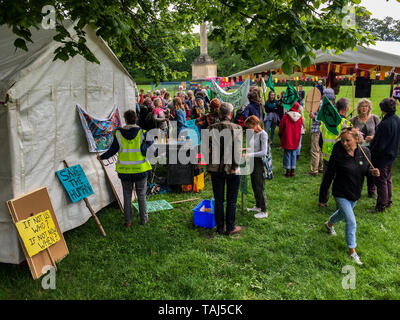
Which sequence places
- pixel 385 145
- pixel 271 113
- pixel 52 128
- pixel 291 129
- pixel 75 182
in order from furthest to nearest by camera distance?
pixel 271 113
pixel 291 129
pixel 385 145
pixel 75 182
pixel 52 128

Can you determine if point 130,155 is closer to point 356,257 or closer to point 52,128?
point 52,128

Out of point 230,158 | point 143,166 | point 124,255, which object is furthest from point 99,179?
point 230,158

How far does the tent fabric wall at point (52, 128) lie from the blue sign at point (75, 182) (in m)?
0.10

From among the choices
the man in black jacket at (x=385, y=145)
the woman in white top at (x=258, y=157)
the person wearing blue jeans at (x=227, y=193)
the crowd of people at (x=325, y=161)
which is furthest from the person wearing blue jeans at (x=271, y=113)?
the person wearing blue jeans at (x=227, y=193)

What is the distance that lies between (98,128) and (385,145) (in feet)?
17.4

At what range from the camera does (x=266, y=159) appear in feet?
18.4

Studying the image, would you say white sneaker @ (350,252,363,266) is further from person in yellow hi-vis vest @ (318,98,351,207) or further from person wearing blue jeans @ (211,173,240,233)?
person wearing blue jeans @ (211,173,240,233)

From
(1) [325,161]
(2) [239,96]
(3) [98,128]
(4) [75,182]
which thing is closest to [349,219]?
(1) [325,161]

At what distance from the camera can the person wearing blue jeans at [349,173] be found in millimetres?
4086

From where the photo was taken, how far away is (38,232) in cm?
397

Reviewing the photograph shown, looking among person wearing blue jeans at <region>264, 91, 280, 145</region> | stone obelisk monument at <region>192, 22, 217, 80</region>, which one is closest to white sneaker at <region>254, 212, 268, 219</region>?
person wearing blue jeans at <region>264, 91, 280, 145</region>

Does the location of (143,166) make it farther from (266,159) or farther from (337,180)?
(337,180)

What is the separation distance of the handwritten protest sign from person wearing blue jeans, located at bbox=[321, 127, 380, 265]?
406cm

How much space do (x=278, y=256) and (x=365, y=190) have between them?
384 cm
